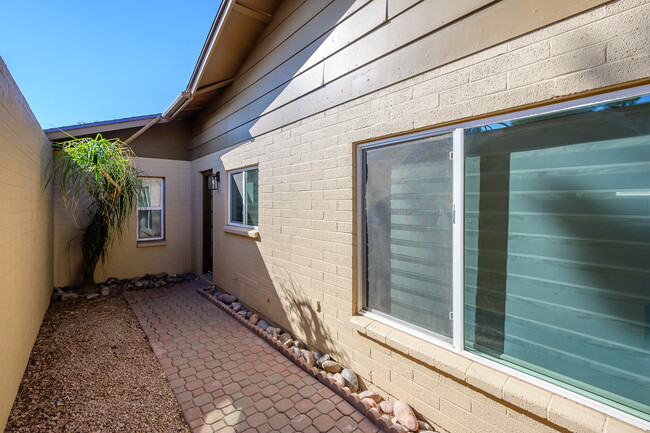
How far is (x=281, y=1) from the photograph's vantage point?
389 centimetres

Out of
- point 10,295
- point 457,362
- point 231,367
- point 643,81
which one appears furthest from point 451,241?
point 10,295

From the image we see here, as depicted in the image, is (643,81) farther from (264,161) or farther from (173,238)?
(173,238)

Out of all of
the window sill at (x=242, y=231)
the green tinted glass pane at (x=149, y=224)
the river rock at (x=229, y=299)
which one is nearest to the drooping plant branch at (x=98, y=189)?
the green tinted glass pane at (x=149, y=224)

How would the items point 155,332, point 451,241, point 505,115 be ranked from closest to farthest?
point 505,115 < point 451,241 < point 155,332

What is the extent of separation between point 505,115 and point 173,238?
22.3 ft

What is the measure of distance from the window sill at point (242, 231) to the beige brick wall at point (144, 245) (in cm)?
222

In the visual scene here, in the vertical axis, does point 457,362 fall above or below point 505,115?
below

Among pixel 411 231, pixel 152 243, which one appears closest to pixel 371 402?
pixel 411 231

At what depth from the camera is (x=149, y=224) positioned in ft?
21.7

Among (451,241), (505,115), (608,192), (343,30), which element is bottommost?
(451,241)

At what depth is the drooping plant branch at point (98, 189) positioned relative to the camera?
4.61 metres

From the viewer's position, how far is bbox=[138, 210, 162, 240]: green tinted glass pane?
6.52 m

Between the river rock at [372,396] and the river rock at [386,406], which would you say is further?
the river rock at [372,396]

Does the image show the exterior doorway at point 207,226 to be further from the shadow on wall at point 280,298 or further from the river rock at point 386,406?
the river rock at point 386,406
